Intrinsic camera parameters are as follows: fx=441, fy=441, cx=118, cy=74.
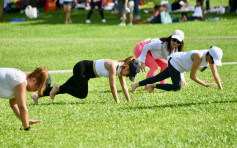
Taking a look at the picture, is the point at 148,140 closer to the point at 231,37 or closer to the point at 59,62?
the point at 59,62

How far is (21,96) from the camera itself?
546 cm

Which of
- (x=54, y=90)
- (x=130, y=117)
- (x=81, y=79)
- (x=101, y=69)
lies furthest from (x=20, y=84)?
(x=54, y=90)

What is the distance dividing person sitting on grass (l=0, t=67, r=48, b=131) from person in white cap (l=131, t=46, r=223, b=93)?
10.7ft

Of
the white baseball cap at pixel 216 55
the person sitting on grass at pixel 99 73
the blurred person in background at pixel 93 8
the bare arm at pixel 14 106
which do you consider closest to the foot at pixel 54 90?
the person sitting on grass at pixel 99 73

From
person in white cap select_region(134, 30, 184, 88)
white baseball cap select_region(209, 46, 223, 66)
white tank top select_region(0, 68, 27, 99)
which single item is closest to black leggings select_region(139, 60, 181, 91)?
person in white cap select_region(134, 30, 184, 88)

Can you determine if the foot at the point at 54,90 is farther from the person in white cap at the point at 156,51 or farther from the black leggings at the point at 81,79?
the person in white cap at the point at 156,51

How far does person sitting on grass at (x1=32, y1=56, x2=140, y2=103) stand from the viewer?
7164 mm

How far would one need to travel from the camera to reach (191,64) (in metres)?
8.10

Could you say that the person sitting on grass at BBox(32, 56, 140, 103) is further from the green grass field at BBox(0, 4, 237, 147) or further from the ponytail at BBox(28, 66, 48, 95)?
the ponytail at BBox(28, 66, 48, 95)

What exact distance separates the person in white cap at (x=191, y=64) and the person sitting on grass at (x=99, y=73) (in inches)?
45.7

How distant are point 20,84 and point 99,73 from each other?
2253mm

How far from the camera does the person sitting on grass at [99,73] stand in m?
7.16

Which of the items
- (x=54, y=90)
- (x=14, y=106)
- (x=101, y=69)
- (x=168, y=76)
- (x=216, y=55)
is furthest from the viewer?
(x=168, y=76)

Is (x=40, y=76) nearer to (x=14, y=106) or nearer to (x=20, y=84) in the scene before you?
(x=20, y=84)
